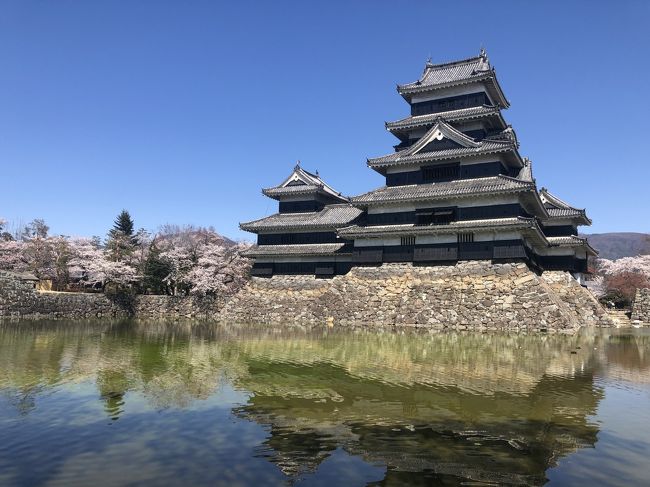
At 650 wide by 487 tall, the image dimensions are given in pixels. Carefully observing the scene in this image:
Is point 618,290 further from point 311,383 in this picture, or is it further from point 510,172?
point 311,383

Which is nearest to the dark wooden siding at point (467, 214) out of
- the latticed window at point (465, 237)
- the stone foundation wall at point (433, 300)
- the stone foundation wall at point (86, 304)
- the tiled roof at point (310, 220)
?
the latticed window at point (465, 237)

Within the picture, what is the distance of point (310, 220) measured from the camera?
43.4 metres

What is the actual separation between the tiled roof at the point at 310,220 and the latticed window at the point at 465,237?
10505 mm

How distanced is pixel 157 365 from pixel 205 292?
35091 mm

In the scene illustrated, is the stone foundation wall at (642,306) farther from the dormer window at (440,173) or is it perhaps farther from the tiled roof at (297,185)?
the tiled roof at (297,185)

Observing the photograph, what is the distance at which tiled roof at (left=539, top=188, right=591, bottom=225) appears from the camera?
38719mm

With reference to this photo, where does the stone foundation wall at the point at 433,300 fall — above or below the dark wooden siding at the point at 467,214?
below

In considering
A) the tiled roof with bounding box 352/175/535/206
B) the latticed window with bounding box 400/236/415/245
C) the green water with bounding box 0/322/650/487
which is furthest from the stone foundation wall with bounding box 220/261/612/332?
the green water with bounding box 0/322/650/487

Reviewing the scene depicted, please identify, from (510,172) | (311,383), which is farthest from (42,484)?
(510,172)

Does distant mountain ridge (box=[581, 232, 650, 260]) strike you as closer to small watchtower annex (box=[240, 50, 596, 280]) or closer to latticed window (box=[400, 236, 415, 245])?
small watchtower annex (box=[240, 50, 596, 280])

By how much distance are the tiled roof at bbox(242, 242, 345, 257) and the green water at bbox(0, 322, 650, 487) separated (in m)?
22.5

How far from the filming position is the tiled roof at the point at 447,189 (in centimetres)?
3209

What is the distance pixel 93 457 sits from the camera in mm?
7207

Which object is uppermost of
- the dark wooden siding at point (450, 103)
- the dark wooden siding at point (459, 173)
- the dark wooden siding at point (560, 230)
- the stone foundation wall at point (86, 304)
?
the dark wooden siding at point (450, 103)
